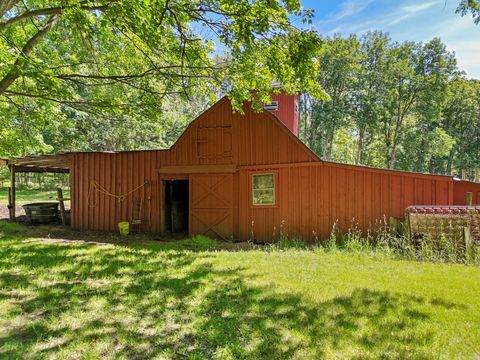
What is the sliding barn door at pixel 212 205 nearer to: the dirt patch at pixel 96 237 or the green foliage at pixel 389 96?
the dirt patch at pixel 96 237

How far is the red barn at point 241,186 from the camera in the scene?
8484 millimetres

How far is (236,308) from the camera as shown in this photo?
3.93 metres

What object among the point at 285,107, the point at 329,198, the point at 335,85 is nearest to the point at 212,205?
the point at 329,198

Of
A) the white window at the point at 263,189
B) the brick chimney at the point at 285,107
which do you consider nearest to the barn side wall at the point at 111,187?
the white window at the point at 263,189

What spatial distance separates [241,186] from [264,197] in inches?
33.1

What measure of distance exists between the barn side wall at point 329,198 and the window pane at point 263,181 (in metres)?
0.19

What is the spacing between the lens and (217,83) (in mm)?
7570

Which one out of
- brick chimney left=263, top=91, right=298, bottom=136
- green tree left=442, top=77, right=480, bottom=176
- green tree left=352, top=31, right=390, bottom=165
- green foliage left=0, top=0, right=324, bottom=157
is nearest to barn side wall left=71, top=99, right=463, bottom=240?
green foliage left=0, top=0, right=324, bottom=157

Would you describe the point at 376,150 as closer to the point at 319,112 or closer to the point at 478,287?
the point at 319,112

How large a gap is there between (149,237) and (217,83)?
18.3ft

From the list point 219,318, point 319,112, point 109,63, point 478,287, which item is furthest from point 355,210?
point 319,112

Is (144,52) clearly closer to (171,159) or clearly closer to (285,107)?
(171,159)

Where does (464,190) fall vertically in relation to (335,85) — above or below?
below

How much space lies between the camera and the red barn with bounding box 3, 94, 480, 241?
8.48 m
